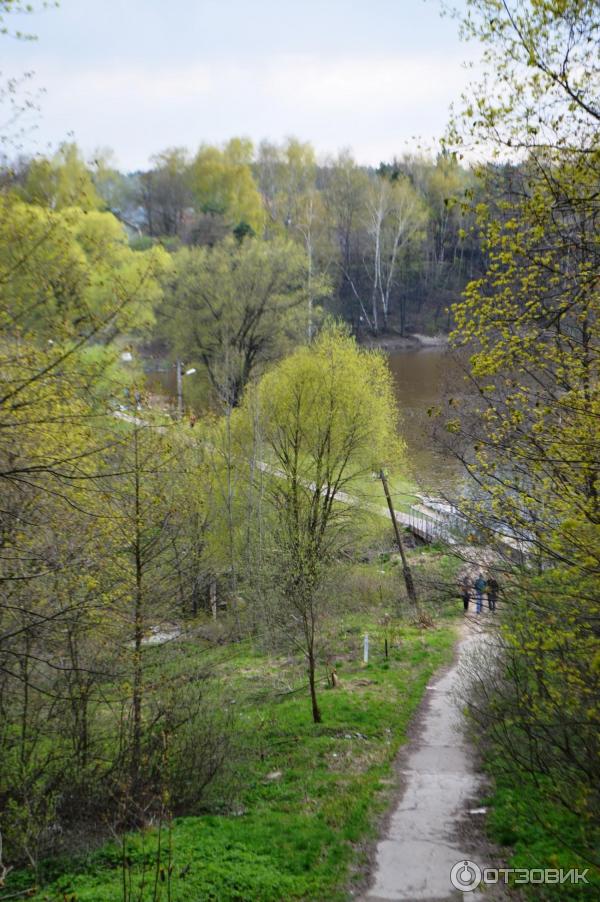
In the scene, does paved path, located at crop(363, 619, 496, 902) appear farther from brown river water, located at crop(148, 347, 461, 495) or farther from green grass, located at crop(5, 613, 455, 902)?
brown river water, located at crop(148, 347, 461, 495)

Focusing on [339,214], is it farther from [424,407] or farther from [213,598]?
[213,598]

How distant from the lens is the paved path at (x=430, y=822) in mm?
6551

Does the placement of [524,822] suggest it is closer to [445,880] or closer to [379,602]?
[445,880]

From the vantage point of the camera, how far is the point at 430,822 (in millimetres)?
8016

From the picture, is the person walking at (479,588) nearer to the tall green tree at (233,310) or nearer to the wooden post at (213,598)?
the wooden post at (213,598)

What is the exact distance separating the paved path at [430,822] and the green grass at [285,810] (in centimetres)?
32

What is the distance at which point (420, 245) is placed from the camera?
7269 centimetres

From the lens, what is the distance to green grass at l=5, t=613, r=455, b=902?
20.8ft

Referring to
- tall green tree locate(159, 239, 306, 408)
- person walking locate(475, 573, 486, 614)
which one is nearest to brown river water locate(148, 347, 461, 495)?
person walking locate(475, 573, 486, 614)

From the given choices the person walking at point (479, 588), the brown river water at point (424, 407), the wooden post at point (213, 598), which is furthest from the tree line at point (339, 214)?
the person walking at point (479, 588)

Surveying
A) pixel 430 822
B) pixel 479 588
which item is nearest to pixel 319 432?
pixel 479 588

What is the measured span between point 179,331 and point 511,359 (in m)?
32.1

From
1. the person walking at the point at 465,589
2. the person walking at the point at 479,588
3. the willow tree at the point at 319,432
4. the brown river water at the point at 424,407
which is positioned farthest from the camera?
the brown river water at the point at 424,407

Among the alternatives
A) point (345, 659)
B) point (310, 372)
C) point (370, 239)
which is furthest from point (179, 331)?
point (370, 239)
